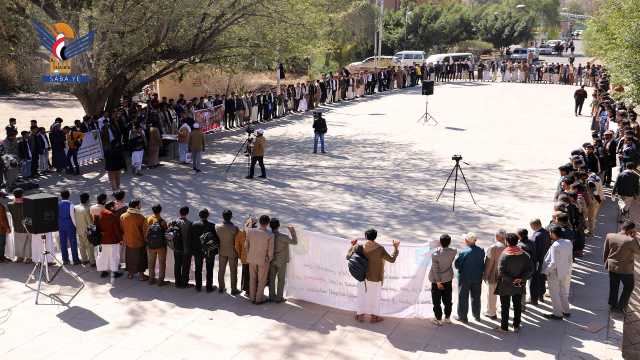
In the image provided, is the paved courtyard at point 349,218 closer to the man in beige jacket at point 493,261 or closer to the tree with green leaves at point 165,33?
the man in beige jacket at point 493,261

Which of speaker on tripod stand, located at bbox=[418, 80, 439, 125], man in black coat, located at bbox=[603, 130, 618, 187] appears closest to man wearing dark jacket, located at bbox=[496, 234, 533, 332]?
man in black coat, located at bbox=[603, 130, 618, 187]

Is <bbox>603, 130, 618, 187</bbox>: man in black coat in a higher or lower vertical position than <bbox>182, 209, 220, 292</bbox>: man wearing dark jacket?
higher

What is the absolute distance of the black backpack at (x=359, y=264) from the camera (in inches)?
330

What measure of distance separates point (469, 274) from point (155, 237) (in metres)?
4.59

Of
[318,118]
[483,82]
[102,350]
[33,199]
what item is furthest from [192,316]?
[483,82]

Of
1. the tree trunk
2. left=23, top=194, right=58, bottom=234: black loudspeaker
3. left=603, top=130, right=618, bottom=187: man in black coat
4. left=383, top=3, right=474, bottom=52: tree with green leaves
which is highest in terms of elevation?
left=383, top=3, right=474, bottom=52: tree with green leaves

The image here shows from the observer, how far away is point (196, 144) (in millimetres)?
17375

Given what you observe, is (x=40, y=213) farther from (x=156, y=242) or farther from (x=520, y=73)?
(x=520, y=73)

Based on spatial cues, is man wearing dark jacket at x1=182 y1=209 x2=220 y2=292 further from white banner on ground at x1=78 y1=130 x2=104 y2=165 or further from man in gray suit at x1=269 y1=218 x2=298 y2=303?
white banner on ground at x1=78 y1=130 x2=104 y2=165

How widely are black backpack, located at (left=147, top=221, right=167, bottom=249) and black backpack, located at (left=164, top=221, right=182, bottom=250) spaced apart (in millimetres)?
84

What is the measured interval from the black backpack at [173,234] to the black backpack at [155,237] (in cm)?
8

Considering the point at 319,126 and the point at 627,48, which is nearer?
the point at 627,48

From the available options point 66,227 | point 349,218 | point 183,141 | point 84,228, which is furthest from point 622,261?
point 183,141

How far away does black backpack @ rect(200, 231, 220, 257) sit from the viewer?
928 cm
